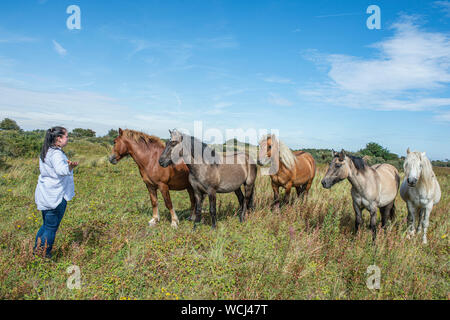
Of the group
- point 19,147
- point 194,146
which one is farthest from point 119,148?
point 19,147

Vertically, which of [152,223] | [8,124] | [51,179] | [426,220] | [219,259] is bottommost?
[219,259]

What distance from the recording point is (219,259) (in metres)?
4.43

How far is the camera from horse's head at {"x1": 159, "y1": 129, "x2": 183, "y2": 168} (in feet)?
18.0

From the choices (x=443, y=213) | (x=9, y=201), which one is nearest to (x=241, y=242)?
(x=443, y=213)

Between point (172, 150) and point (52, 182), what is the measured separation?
7.71 feet

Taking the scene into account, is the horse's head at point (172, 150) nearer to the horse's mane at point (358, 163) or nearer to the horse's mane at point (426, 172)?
the horse's mane at point (358, 163)

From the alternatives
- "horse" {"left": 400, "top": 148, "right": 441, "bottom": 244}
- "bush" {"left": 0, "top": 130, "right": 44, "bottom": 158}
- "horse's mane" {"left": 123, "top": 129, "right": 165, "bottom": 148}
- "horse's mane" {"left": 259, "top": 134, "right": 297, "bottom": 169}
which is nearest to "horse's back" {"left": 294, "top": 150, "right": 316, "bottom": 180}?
"horse's mane" {"left": 259, "top": 134, "right": 297, "bottom": 169}

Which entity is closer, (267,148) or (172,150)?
(172,150)

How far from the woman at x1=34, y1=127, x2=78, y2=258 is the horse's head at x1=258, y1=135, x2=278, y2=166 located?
14.8 feet

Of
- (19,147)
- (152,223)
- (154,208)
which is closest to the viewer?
(152,223)

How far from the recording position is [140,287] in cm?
371

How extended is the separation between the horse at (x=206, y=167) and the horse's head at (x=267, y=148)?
0.49 metres

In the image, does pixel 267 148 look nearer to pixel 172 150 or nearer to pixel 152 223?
pixel 172 150
